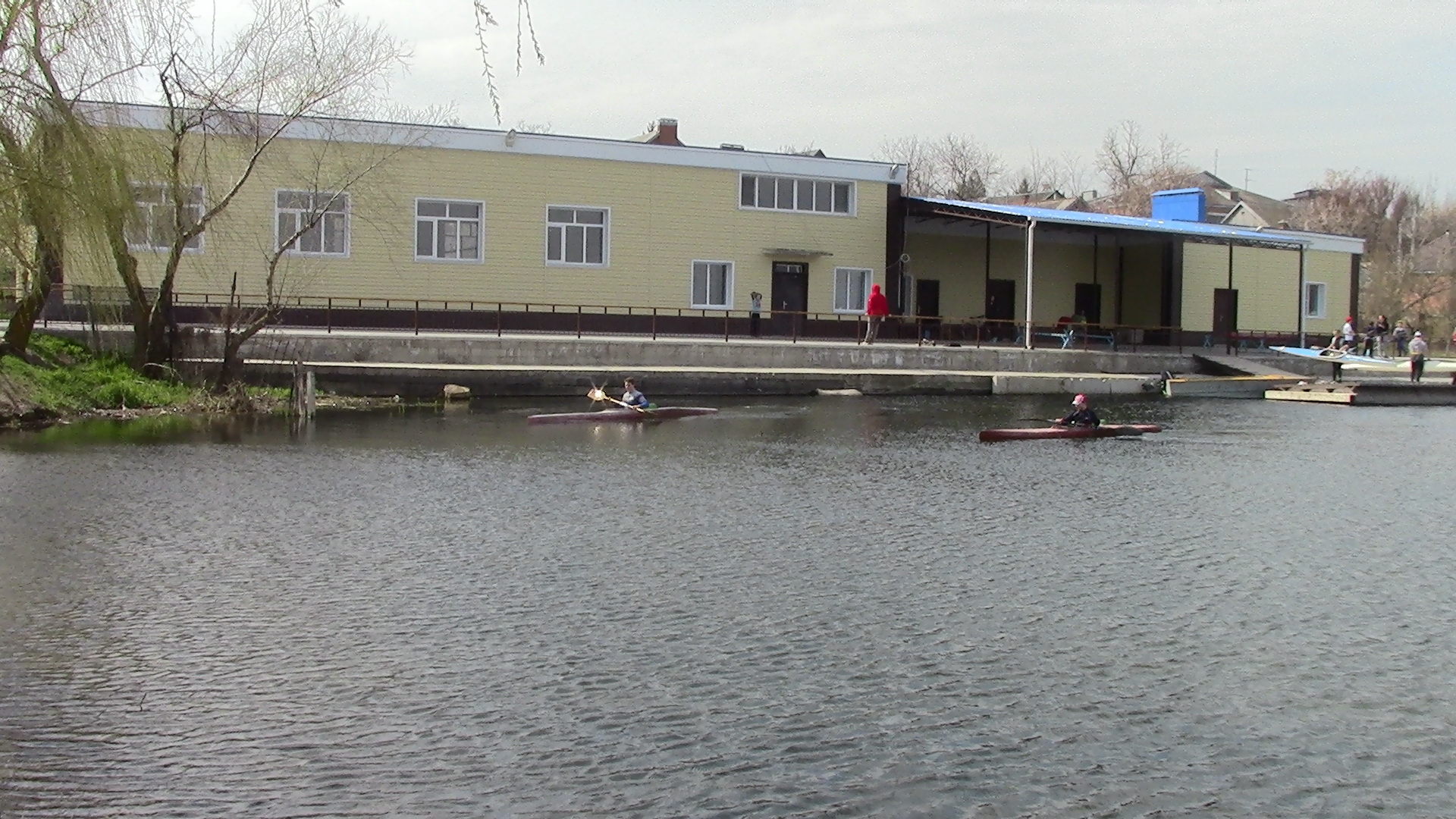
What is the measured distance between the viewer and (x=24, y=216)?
21844mm

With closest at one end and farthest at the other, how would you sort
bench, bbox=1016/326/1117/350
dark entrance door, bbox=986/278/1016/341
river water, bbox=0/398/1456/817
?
1. river water, bbox=0/398/1456/817
2. bench, bbox=1016/326/1117/350
3. dark entrance door, bbox=986/278/1016/341

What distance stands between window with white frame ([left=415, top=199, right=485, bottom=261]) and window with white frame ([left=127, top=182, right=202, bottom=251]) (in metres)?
7.63

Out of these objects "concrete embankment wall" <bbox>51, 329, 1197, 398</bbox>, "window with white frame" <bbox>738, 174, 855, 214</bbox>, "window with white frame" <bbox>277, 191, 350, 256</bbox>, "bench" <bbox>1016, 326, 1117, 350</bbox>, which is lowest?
"concrete embankment wall" <bbox>51, 329, 1197, 398</bbox>

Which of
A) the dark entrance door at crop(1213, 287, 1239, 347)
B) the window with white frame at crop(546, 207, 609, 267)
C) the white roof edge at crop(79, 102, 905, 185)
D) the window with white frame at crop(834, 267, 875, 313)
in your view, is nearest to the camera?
the white roof edge at crop(79, 102, 905, 185)

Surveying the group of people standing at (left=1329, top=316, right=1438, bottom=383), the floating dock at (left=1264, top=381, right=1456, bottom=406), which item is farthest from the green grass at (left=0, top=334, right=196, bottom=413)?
the group of people standing at (left=1329, top=316, right=1438, bottom=383)

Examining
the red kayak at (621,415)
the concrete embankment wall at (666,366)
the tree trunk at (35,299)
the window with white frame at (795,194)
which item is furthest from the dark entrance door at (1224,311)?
the tree trunk at (35,299)

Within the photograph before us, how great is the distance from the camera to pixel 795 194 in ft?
141

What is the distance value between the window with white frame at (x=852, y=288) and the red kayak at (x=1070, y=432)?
50.3ft

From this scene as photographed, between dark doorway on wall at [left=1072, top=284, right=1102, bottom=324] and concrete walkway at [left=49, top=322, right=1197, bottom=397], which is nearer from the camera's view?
concrete walkway at [left=49, top=322, right=1197, bottom=397]

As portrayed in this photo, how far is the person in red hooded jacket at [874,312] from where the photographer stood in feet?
132

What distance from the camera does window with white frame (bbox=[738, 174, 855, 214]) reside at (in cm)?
4241

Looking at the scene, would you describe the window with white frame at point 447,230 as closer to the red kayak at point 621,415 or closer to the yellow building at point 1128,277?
the red kayak at point 621,415

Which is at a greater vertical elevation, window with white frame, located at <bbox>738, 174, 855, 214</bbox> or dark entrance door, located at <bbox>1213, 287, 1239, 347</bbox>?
window with white frame, located at <bbox>738, 174, 855, 214</bbox>

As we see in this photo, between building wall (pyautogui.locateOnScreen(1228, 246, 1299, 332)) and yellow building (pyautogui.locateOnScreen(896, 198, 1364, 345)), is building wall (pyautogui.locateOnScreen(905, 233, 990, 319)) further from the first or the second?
building wall (pyautogui.locateOnScreen(1228, 246, 1299, 332))
